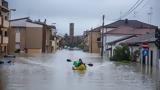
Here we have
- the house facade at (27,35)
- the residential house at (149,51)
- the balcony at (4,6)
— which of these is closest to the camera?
the residential house at (149,51)

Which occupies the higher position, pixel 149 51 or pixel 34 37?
pixel 34 37

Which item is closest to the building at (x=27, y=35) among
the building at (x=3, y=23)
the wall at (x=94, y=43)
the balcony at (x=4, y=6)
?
the balcony at (x=4, y=6)

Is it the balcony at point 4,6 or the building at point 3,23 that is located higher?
the balcony at point 4,6

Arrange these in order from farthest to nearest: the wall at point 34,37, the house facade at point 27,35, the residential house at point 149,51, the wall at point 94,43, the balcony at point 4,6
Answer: the wall at point 94,43
the wall at point 34,37
the house facade at point 27,35
the balcony at point 4,6
the residential house at point 149,51

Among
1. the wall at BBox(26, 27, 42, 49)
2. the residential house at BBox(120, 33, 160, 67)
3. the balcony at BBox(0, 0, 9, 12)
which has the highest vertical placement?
the balcony at BBox(0, 0, 9, 12)

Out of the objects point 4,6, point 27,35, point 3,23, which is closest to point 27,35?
point 27,35

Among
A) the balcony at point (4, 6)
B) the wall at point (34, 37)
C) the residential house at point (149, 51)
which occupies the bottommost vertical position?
the residential house at point (149, 51)

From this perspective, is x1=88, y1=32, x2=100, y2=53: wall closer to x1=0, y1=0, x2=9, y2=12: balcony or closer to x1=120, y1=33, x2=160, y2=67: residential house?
x1=0, y1=0, x2=9, y2=12: balcony

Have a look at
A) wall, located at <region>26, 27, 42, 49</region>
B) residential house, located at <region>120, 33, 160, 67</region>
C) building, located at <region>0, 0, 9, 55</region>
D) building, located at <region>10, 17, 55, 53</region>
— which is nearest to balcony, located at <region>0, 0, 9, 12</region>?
building, located at <region>0, 0, 9, 55</region>

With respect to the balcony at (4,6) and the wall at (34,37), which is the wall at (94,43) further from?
the balcony at (4,6)

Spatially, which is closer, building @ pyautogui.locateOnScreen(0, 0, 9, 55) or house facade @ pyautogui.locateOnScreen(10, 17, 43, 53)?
building @ pyautogui.locateOnScreen(0, 0, 9, 55)

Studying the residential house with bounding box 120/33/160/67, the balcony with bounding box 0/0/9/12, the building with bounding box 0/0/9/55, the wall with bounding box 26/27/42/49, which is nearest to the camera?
the residential house with bounding box 120/33/160/67

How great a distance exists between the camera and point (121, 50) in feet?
224

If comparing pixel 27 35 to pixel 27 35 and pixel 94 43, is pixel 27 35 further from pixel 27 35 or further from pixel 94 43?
pixel 94 43
